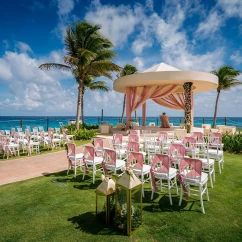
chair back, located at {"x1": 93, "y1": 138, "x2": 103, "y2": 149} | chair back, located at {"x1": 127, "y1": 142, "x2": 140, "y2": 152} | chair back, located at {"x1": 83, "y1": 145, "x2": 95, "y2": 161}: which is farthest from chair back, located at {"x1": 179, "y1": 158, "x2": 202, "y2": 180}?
chair back, located at {"x1": 93, "y1": 138, "x2": 103, "y2": 149}

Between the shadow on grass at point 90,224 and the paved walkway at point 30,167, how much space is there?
2.80m

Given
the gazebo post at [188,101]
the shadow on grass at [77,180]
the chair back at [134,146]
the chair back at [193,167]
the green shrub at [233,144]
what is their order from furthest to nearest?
the gazebo post at [188,101] → the green shrub at [233,144] → the chair back at [134,146] → the shadow on grass at [77,180] → the chair back at [193,167]

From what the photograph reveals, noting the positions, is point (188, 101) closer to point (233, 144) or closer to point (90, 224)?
point (233, 144)

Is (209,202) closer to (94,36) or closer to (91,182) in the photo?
(91,182)

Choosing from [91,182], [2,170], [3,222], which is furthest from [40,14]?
[3,222]

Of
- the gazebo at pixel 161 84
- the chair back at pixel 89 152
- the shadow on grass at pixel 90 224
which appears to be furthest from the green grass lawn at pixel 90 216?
the gazebo at pixel 161 84

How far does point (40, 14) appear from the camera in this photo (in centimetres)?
1030

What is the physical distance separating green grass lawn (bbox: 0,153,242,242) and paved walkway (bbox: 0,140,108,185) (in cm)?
80

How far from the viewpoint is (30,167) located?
652cm

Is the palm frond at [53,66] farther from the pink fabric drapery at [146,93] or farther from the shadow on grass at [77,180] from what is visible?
the shadow on grass at [77,180]

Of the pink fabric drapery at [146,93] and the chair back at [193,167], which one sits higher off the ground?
the pink fabric drapery at [146,93]

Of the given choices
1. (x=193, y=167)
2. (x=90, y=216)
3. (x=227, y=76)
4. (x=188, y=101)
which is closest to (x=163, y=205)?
(x=193, y=167)

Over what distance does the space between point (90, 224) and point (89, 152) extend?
7.49 ft

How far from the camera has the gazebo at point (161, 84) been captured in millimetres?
12703
